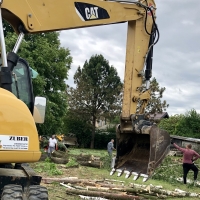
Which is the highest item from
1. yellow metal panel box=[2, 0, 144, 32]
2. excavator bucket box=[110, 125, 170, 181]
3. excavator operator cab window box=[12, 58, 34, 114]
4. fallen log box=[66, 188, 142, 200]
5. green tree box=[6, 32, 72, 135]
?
green tree box=[6, 32, 72, 135]

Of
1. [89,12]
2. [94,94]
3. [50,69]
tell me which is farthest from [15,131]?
[94,94]

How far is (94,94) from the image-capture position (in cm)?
5069

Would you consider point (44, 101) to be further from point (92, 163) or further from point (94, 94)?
point (94, 94)

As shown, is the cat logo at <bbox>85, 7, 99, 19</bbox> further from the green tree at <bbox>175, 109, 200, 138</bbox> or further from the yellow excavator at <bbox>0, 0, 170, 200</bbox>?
the green tree at <bbox>175, 109, 200, 138</bbox>

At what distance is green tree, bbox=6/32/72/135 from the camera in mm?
24984

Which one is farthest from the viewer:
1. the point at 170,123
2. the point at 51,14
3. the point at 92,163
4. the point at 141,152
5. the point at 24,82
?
the point at 170,123

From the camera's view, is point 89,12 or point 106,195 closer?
point 89,12

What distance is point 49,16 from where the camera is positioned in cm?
576

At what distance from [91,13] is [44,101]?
2.26m

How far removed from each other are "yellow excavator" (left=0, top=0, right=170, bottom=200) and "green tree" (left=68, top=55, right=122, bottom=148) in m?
41.7

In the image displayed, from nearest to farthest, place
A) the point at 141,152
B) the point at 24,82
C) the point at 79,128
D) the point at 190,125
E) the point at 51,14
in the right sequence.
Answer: the point at 24,82 → the point at 51,14 → the point at 141,152 → the point at 190,125 → the point at 79,128

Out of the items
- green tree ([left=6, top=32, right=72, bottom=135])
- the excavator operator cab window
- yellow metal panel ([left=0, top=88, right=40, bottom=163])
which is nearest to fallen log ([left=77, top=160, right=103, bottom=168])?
green tree ([left=6, top=32, right=72, bottom=135])

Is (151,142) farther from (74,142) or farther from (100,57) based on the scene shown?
(100,57)

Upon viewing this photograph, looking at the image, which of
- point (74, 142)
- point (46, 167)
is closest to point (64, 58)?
point (46, 167)
